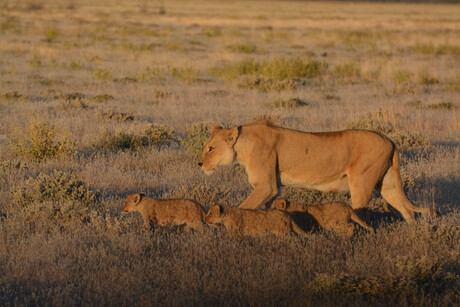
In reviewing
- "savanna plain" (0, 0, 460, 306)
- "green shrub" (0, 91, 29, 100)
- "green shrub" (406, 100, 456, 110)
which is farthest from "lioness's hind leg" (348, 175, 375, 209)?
"green shrub" (0, 91, 29, 100)

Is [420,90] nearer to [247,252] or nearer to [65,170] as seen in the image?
[65,170]

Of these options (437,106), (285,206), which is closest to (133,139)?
(285,206)

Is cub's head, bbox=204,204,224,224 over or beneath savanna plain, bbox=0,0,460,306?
over

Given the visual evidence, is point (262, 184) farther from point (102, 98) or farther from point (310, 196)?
point (102, 98)

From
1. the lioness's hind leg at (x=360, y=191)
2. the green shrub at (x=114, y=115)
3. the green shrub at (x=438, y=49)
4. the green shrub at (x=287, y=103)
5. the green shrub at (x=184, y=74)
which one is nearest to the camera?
the lioness's hind leg at (x=360, y=191)

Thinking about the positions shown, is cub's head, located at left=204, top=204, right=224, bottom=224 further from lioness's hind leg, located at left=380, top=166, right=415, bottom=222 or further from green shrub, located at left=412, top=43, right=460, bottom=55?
green shrub, located at left=412, top=43, right=460, bottom=55

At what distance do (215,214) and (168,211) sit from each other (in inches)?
25.1

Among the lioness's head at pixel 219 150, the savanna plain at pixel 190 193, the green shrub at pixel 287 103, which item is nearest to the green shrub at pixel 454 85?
the savanna plain at pixel 190 193

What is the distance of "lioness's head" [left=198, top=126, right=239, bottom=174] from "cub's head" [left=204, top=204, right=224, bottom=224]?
0.47 m

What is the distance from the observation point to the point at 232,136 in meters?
5.84

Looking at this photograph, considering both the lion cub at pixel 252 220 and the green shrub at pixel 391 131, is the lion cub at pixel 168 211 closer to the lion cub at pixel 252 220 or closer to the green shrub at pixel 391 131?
the lion cub at pixel 252 220

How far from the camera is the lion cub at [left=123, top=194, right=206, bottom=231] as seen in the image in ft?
19.9

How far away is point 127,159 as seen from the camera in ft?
31.3

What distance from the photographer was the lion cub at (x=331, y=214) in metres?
5.87
